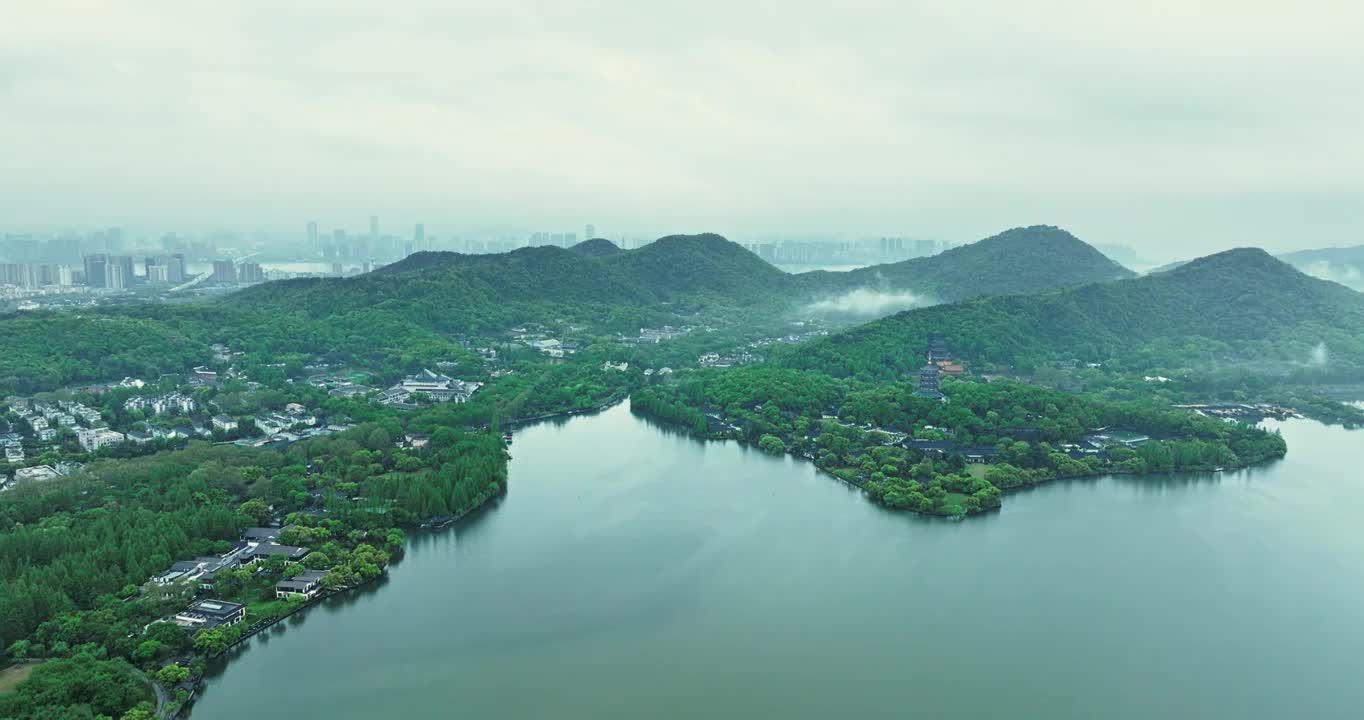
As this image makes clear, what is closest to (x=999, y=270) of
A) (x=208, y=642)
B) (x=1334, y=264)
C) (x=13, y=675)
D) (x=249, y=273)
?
(x=1334, y=264)

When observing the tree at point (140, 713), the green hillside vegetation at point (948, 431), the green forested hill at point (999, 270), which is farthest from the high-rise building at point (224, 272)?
the tree at point (140, 713)

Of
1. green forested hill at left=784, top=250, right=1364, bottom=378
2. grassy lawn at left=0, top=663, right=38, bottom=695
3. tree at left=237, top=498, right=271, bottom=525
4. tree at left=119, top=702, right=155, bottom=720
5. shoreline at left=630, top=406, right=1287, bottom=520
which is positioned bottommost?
tree at left=119, top=702, right=155, bottom=720

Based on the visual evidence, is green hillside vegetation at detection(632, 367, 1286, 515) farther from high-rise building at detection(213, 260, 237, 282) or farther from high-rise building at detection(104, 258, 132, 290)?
high-rise building at detection(213, 260, 237, 282)

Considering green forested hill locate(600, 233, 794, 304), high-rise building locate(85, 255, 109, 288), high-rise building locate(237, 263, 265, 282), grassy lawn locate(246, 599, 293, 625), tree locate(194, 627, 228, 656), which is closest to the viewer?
tree locate(194, 627, 228, 656)

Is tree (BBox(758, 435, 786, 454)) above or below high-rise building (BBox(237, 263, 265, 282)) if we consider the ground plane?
below

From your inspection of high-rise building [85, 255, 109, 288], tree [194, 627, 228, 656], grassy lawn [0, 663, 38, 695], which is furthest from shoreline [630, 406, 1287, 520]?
high-rise building [85, 255, 109, 288]

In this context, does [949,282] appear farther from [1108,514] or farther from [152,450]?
[152,450]
